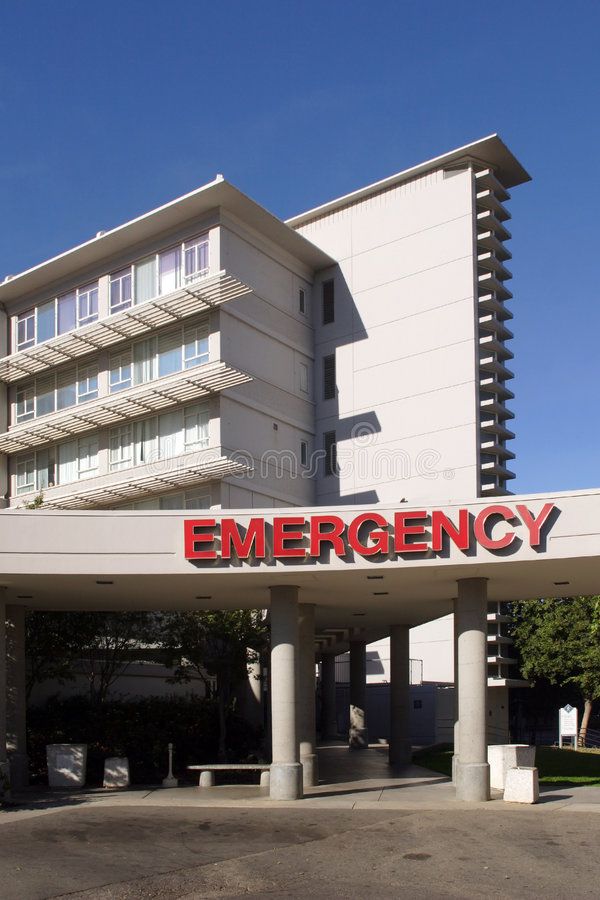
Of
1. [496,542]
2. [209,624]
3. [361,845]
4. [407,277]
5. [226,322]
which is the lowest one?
[361,845]

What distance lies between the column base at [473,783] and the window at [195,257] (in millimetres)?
33371

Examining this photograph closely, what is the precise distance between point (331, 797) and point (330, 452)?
118 ft

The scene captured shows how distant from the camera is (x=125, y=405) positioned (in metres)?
55.1

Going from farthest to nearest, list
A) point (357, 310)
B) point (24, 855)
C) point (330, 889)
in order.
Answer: point (357, 310)
point (24, 855)
point (330, 889)

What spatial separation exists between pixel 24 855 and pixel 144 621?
16881mm

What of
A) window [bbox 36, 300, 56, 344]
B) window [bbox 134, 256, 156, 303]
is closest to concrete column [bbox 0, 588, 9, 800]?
window [bbox 134, 256, 156, 303]

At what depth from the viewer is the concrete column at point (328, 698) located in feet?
179

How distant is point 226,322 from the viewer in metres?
52.7

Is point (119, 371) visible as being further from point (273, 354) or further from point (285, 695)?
point (285, 695)

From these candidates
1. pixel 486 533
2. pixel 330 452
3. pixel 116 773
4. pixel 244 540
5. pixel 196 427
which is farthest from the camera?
pixel 330 452

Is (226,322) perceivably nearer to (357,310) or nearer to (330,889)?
(357,310)

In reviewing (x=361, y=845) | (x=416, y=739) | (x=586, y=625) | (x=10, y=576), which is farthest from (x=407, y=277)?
(x=361, y=845)

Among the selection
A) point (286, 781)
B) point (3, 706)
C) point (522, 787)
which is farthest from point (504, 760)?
point (3, 706)

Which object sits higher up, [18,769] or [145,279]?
[145,279]
